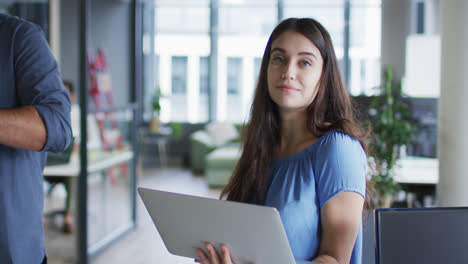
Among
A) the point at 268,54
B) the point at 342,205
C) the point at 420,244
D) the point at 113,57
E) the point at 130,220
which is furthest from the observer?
the point at 113,57

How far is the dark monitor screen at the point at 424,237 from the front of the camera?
1.15 metres

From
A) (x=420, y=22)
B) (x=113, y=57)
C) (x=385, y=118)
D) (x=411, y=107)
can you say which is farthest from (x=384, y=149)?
(x=420, y=22)

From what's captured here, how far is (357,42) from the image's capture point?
9.78 meters

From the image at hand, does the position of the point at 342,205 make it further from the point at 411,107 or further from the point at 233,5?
the point at 233,5

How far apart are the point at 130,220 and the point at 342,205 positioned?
4.01 metres

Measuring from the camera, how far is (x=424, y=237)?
1.16m

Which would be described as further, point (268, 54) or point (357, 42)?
point (357, 42)

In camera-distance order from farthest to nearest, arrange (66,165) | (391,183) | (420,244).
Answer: (66,165)
(391,183)
(420,244)

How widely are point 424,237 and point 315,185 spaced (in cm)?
31

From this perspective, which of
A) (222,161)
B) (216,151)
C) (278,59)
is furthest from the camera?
(216,151)

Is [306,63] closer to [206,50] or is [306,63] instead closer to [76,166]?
[76,166]

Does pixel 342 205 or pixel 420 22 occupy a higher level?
pixel 420 22

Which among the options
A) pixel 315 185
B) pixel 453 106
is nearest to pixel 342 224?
pixel 315 185

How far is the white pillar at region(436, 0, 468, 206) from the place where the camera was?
2549mm
